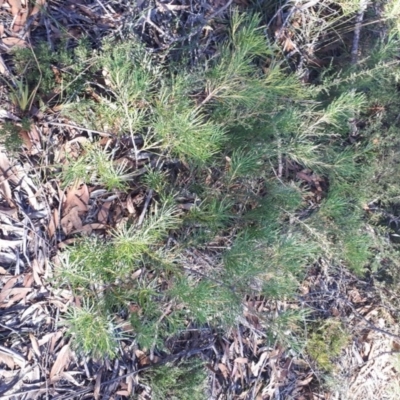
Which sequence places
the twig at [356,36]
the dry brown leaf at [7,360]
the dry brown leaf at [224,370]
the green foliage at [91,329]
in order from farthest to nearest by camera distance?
the twig at [356,36]
the dry brown leaf at [224,370]
the dry brown leaf at [7,360]
the green foliage at [91,329]

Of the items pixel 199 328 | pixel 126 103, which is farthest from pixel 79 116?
pixel 199 328

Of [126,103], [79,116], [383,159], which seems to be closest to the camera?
[126,103]

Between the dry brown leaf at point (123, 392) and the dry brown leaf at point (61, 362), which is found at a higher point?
the dry brown leaf at point (61, 362)

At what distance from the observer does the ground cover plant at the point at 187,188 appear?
5.67 feet

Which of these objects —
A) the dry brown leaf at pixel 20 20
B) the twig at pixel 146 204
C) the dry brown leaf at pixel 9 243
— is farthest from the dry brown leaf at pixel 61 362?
the dry brown leaf at pixel 20 20

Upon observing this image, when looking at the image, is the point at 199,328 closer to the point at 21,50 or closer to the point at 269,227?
the point at 269,227

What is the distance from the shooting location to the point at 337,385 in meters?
2.29

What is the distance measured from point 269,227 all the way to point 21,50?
115cm

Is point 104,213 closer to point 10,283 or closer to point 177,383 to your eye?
point 10,283

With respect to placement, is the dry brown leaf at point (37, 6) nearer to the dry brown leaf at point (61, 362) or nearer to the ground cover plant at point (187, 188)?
the ground cover plant at point (187, 188)

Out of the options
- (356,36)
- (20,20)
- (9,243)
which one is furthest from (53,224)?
(356,36)

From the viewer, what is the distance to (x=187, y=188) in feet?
6.40

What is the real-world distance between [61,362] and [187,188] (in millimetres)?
829

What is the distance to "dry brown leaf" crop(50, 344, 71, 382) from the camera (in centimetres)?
178
